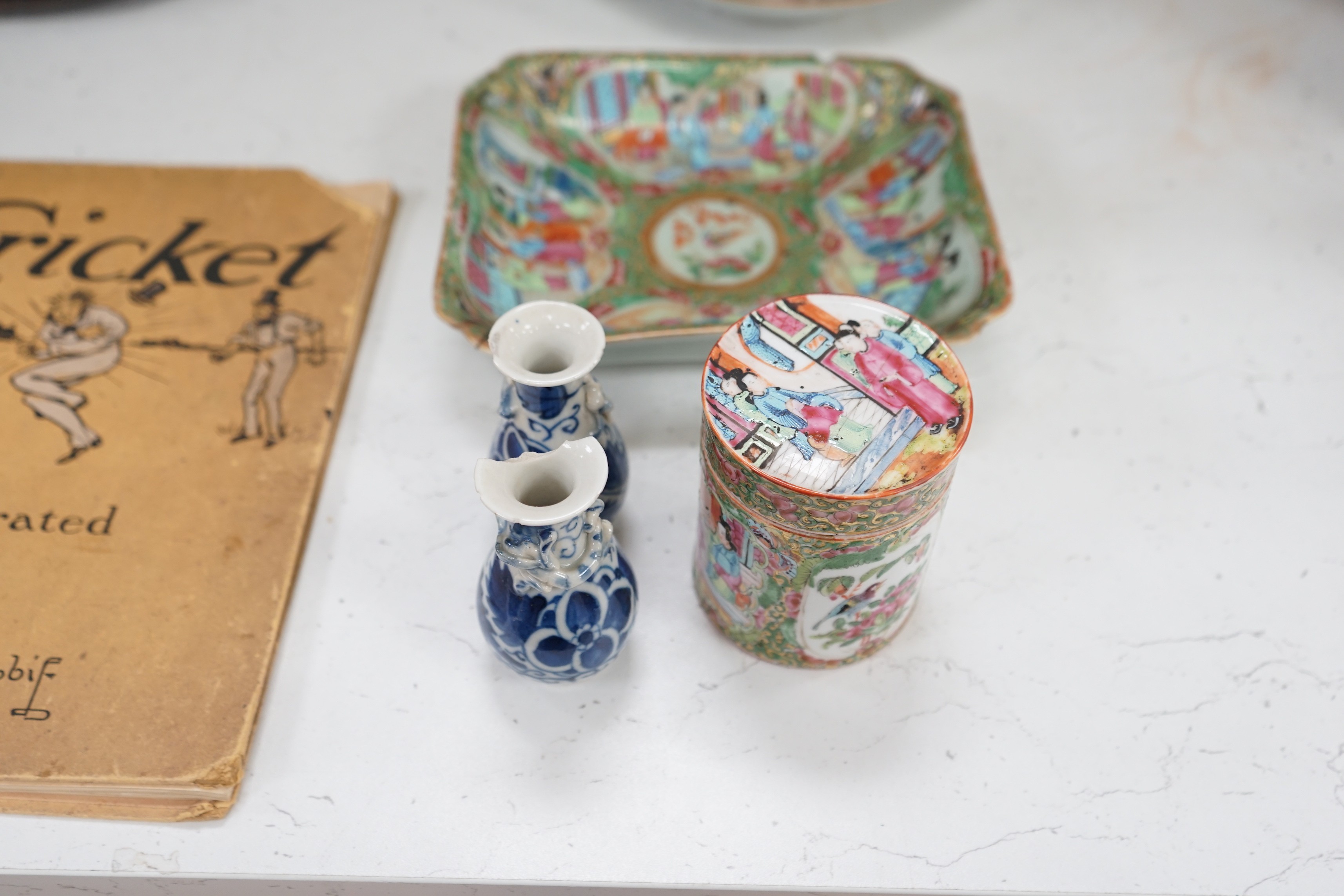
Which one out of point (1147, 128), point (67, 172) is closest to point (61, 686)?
point (67, 172)

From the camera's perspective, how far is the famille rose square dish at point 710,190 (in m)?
0.96

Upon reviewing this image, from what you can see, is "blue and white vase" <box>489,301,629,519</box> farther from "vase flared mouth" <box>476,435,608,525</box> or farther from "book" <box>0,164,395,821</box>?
"book" <box>0,164,395,821</box>

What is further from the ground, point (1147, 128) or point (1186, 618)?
point (1147, 128)

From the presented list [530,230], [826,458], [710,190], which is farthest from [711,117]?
[826,458]

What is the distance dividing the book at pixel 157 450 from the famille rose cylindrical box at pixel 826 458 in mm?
383

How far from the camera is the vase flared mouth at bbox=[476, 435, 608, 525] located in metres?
0.59

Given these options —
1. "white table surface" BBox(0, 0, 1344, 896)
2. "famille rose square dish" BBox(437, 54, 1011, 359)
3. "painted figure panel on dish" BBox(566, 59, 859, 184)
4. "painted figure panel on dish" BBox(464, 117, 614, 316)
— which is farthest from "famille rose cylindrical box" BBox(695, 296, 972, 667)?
"painted figure panel on dish" BBox(566, 59, 859, 184)

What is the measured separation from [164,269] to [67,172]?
0.21 m

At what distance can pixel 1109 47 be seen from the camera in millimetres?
1312

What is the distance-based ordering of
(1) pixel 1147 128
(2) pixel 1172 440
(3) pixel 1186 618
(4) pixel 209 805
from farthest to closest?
(1) pixel 1147 128 → (2) pixel 1172 440 → (3) pixel 1186 618 → (4) pixel 209 805

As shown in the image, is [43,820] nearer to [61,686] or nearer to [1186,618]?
[61,686]

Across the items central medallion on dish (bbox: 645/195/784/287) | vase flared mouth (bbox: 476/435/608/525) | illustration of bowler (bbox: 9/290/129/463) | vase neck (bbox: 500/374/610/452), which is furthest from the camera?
central medallion on dish (bbox: 645/195/784/287)

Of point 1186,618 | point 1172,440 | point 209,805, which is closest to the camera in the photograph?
Result: point 209,805

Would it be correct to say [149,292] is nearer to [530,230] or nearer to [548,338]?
[530,230]
